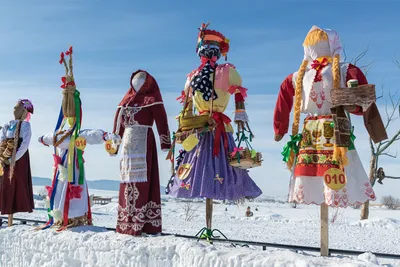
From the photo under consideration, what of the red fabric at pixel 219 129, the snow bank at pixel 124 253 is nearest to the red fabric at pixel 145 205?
the snow bank at pixel 124 253

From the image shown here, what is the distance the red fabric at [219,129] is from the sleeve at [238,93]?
12cm

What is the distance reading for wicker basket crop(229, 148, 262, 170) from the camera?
14.1 ft

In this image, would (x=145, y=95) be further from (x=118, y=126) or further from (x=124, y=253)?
(x=124, y=253)

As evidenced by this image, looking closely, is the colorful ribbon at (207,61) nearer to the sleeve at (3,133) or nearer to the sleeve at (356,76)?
the sleeve at (356,76)

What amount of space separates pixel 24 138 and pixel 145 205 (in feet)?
8.56

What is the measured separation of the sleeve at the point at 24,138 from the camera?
6.51m

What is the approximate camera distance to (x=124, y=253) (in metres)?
4.46

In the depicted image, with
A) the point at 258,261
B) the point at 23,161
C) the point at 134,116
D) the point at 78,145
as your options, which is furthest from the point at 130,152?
the point at 23,161

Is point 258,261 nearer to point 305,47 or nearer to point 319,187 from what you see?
point 319,187

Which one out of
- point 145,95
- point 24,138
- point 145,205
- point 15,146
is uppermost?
point 145,95

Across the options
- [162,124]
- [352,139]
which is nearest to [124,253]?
[162,124]

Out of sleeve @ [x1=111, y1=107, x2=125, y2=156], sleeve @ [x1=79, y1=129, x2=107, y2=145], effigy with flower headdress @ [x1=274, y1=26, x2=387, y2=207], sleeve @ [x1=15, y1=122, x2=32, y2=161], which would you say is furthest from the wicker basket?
sleeve @ [x1=15, y1=122, x2=32, y2=161]

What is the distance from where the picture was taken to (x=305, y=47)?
4062 mm

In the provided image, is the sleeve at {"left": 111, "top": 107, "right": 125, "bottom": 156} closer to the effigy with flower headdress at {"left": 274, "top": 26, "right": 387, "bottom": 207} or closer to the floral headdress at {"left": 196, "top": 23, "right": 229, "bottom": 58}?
the floral headdress at {"left": 196, "top": 23, "right": 229, "bottom": 58}
